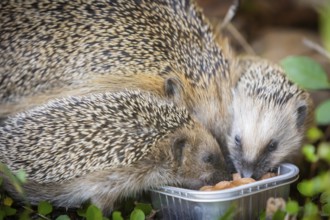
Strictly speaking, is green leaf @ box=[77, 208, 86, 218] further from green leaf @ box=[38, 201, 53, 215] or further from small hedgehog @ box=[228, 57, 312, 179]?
small hedgehog @ box=[228, 57, 312, 179]

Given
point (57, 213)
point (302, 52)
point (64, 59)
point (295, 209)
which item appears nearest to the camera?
point (295, 209)

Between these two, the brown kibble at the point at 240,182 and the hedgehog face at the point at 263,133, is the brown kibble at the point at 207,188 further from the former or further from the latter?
the hedgehog face at the point at 263,133

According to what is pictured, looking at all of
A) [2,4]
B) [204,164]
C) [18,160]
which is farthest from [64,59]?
[204,164]

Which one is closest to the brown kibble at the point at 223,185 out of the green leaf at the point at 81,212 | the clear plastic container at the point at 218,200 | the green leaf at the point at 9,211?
the clear plastic container at the point at 218,200

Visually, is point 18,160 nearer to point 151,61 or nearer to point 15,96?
point 15,96

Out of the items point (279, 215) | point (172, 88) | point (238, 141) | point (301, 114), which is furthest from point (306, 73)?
point (301, 114)

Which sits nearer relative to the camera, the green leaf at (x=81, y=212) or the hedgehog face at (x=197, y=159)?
the green leaf at (x=81, y=212)
